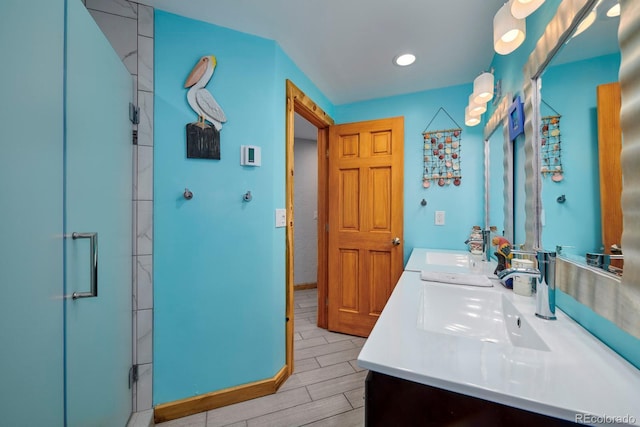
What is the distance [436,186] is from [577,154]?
5.09ft

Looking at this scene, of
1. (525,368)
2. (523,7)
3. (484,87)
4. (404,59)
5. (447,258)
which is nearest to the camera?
(525,368)

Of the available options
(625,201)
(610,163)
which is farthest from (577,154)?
(625,201)

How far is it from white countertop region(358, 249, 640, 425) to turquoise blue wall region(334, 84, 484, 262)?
60.4 inches

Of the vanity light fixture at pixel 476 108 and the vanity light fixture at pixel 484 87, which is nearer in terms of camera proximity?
the vanity light fixture at pixel 484 87

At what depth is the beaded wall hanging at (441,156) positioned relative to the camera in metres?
2.24

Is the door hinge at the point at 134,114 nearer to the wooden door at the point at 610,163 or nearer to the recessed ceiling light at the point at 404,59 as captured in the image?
the recessed ceiling light at the point at 404,59

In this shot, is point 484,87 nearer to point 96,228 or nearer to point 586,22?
point 586,22

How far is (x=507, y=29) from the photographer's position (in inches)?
40.7

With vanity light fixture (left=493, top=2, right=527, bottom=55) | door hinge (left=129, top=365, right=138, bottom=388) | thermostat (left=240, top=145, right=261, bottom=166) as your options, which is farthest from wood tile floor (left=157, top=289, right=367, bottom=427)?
vanity light fixture (left=493, top=2, right=527, bottom=55)

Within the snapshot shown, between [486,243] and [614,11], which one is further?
[486,243]

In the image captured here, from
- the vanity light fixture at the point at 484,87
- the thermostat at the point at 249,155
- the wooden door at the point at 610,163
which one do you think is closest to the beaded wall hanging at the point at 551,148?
the wooden door at the point at 610,163

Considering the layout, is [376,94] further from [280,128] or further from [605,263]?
[605,263]

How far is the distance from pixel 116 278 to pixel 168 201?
47 cm

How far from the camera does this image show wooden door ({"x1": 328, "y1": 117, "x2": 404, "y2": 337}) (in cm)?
237
